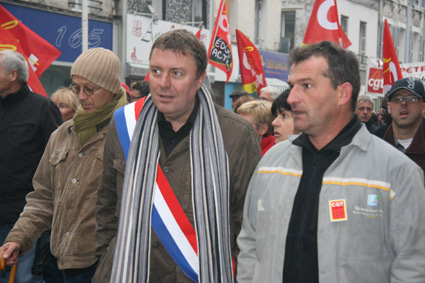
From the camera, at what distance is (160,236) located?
3.04 m

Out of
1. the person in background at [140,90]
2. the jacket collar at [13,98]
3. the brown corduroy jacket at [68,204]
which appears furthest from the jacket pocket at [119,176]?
the person in background at [140,90]

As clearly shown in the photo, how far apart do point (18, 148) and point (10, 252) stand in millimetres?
1407

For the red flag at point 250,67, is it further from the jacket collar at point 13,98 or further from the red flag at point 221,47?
the jacket collar at point 13,98

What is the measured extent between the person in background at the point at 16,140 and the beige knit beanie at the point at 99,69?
42.7 inches

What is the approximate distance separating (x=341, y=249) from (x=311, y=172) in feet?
1.21

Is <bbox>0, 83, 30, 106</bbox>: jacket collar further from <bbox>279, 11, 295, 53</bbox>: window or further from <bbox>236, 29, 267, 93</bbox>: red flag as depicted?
<bbox>279, 11, 295, 53</bbox>: window

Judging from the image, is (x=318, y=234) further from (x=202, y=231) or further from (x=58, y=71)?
(x=58, y=71)

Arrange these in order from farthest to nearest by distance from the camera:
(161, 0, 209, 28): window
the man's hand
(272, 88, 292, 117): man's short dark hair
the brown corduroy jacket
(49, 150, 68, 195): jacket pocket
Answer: (161, 0, 209, 28): window, (272, 88, 292, 117): man's short dark hair, (49, 150, 68, 195): jacket pocket, the brown corduroy jacket, the man's hand

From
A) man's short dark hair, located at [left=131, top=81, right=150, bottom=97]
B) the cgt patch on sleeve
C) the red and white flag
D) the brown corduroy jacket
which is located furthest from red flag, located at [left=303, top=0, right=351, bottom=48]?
the cgt patch on sleeve

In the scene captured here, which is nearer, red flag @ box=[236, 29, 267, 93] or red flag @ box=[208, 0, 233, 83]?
red flag @ box=[208, 0, 233, 83]

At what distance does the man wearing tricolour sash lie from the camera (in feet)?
9.80

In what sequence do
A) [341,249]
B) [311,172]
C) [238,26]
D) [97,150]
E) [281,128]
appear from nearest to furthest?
[341,249] → [311,172] → [97,150] → [281,128] → [238,26]

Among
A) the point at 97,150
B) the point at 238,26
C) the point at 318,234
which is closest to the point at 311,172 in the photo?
the point at 318,234

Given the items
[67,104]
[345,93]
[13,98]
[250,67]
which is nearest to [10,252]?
[13,98]
